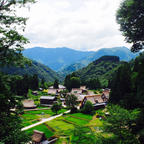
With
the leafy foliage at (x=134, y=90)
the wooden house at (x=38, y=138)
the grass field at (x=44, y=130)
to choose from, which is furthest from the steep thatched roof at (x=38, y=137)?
the leafy foliage at (x=134, y=90)

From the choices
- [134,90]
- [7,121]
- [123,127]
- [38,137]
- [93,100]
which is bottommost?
[38,137]

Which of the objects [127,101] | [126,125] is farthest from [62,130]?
[126,125]

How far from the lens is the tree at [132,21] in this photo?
57.4ft

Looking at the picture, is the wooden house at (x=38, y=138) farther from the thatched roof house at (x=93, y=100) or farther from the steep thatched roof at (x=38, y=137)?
the thatched roof house at (x=93, y=100)

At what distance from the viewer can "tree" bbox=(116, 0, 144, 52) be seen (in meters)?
17.5

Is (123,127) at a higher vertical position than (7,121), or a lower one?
lower

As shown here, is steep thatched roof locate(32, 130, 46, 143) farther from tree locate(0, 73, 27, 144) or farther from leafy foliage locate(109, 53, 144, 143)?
tree locate(0, 73, 27, 144)

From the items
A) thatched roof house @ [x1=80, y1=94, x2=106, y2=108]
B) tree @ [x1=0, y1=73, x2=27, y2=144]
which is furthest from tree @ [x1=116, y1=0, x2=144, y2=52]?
thatched roof house @ [x1=80, y1=94, x2=106, y2=108]

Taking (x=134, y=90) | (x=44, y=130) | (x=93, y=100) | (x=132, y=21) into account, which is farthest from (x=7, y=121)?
(x=93, y=100)

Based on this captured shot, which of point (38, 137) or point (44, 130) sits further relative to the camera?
point (44, 130)

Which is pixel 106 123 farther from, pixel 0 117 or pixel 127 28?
pixel 127 28

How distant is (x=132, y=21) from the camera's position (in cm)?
1927

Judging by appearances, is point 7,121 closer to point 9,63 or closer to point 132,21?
point 9,63

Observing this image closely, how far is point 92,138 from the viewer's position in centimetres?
1284
